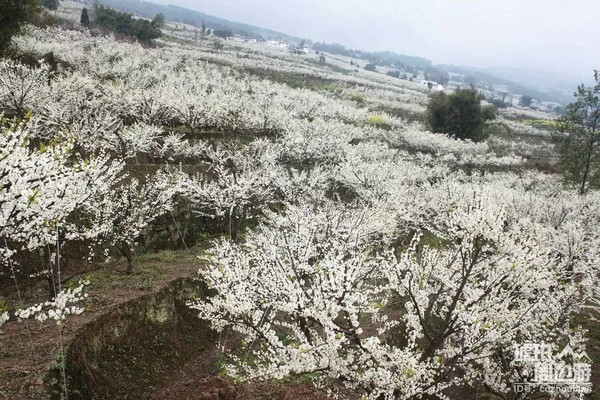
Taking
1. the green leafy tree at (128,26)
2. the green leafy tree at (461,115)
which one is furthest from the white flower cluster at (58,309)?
the green leafy tree at (128,26)

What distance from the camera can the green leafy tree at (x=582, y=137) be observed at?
35.0 metres

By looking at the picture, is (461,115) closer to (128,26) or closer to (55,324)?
(55,324)

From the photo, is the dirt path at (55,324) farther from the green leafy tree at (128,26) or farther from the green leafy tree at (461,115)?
the green leafy tree at (128,26)

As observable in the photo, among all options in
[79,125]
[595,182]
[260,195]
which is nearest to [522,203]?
[595,182]

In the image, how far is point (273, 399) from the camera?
13.1 m

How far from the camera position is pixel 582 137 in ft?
122

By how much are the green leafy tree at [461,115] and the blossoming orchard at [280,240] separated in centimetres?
498

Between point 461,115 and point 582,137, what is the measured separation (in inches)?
801

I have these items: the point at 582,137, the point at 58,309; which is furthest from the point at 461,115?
the point at 58,309

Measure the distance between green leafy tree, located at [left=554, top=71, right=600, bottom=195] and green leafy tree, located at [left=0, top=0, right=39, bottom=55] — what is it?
4123 centimetres

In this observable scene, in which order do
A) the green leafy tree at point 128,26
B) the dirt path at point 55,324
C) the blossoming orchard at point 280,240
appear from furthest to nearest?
the green leafy tree at point 128,26
the dirt path at point 55,324
the blossoming orchard at point 280,240

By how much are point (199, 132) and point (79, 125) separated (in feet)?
42.7

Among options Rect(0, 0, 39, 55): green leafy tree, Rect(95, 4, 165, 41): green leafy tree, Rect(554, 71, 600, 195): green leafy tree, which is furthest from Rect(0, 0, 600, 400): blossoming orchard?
Rect(95, 4, 165, 41): green leafy tree

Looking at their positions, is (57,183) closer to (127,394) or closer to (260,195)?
(127,394)
